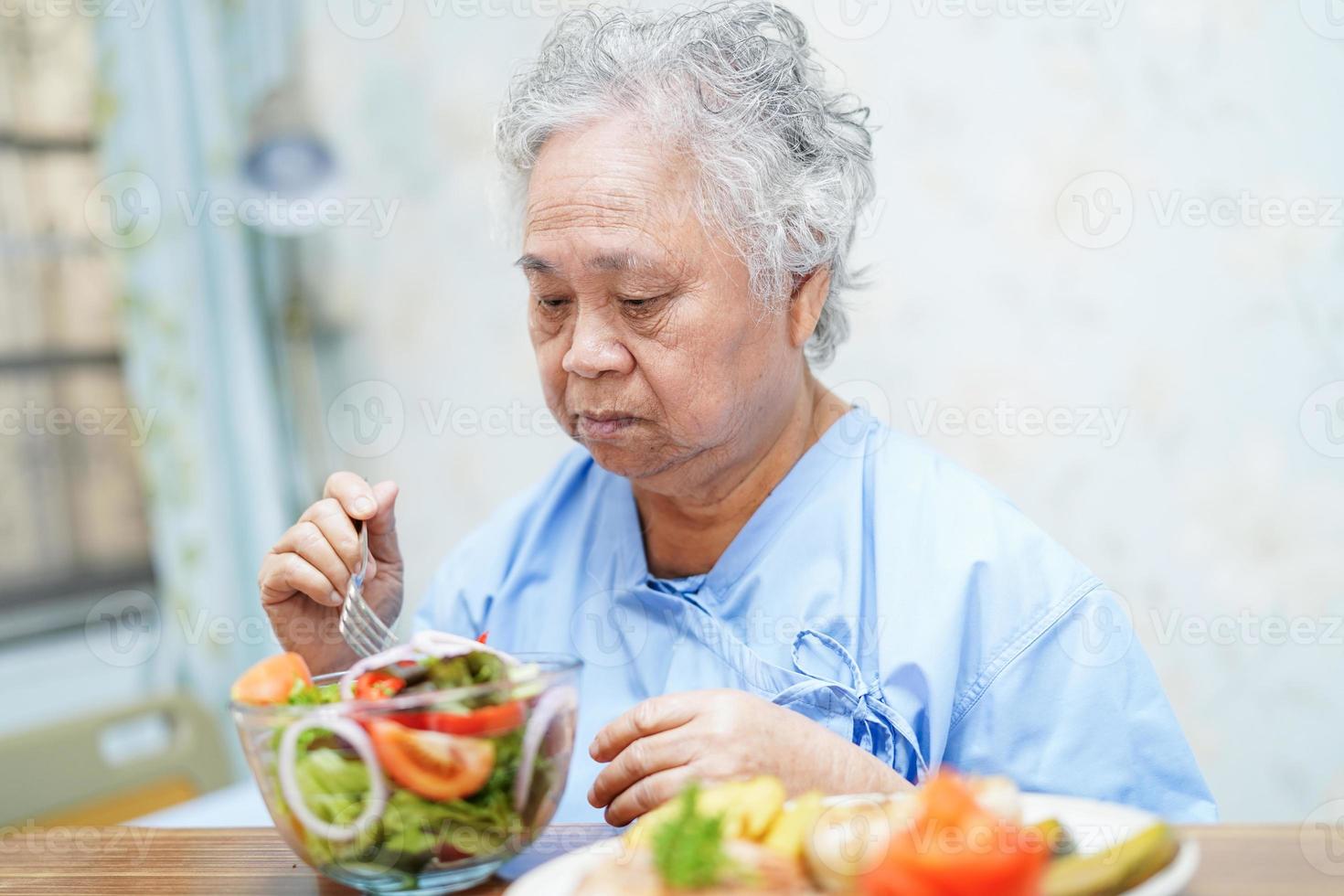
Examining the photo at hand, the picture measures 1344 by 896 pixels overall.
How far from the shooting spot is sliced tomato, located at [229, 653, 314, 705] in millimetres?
828

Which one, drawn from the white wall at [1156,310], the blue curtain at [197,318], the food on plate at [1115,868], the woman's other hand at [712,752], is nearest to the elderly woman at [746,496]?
the woman's other hand at [712,752]

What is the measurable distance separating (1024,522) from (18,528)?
2563mm

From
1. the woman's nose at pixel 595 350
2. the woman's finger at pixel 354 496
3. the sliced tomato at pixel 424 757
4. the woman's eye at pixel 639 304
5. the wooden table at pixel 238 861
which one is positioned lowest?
the wooden table at pixel 238 861

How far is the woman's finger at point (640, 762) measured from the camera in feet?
3.20

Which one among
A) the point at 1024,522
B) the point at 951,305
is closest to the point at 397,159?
the point at 951,305

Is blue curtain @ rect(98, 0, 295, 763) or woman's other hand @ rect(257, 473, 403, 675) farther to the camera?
blue curtain @ rect(98, 0, 295, 763)

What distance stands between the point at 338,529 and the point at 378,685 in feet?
1.50

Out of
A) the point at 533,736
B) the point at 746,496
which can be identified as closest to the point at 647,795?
the point at 533,736

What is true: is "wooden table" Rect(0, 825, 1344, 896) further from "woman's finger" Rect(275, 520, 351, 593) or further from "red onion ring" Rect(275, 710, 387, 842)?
"woman's finger" Rect(275, 520, 351, 593)

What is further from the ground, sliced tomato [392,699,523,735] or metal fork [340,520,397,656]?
sliced tomato [392,699,523,735]

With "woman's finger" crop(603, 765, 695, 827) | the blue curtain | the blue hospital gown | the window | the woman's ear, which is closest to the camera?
"woman's finger" crop(603, 765, 695, 827)

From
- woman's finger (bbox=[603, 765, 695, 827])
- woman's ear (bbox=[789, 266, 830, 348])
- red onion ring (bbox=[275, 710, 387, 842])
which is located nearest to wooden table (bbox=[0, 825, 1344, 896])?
woman's finger (bbox=[603, 765, 695, 827])

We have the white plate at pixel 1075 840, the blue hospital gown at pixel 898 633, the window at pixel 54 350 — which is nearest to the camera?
the white plate at pixel 1075 840

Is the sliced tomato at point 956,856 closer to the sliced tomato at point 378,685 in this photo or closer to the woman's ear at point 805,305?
the sliced tomato at point 378,685
